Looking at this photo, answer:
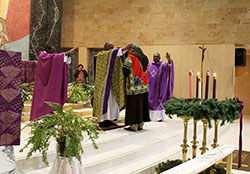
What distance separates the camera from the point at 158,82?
293 inches

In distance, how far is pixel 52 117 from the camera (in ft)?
9.55

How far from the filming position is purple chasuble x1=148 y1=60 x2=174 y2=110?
734 centimetres

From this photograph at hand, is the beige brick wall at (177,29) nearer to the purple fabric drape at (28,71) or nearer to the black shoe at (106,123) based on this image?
the purple fabric drape at (28,71)

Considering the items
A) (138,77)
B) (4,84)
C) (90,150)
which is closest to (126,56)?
(138,77)

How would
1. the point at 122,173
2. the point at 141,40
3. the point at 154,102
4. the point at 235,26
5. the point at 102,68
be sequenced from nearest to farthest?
the point at 122,173
the point at 102,68
the point at 154,102
the point at 235,26
the point at 141,40

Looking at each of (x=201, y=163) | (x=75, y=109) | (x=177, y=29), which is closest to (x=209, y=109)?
(x=201, y=163)

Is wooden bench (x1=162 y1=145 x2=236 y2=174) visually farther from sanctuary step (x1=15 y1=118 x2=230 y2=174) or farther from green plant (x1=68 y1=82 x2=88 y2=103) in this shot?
green plant (x1=68 y1=82 x2=88 y2=103)

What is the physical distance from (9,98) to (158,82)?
Result: 572 cm

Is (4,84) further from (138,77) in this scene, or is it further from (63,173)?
(138,77)

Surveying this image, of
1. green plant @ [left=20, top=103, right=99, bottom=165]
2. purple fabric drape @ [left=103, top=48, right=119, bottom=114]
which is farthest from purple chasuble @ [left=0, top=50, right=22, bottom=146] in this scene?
purple fabric drape @ [left=103, top=48, right=119, bottom=114]

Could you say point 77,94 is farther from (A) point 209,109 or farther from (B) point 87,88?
(A) point 209,109

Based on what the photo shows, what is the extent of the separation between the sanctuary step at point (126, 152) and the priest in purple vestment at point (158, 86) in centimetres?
79

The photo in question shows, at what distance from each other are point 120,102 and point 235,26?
6373 millimetres

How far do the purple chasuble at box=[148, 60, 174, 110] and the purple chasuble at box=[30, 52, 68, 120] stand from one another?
8.70 feet
